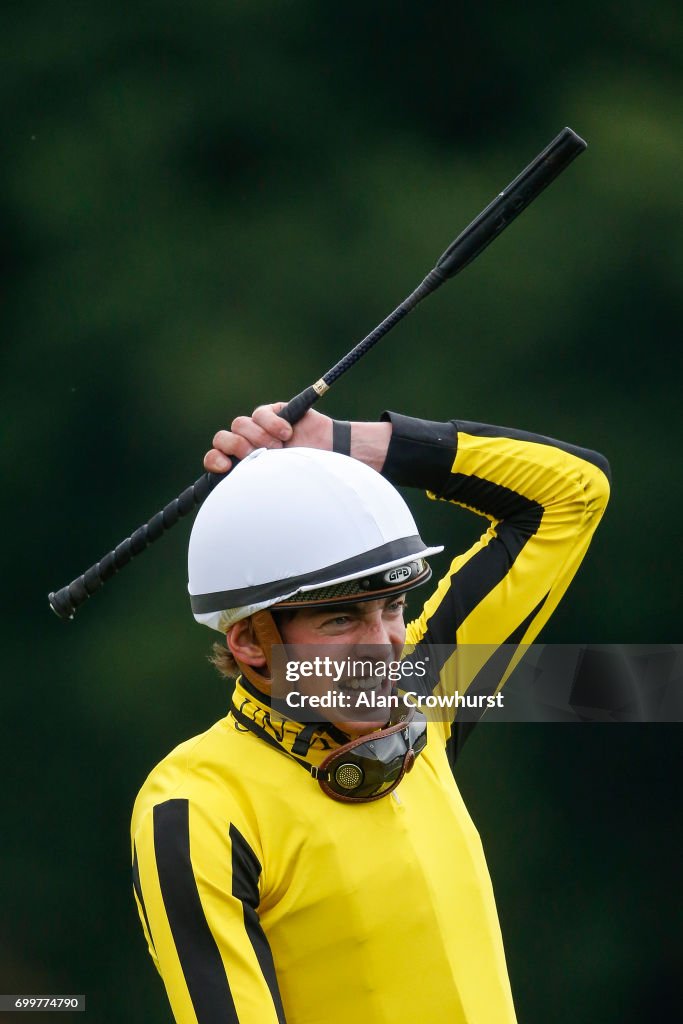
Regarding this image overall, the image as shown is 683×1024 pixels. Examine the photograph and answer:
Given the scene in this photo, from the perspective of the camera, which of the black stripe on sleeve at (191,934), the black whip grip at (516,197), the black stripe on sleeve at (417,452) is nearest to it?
the black stripe on sleeve at (191,934)

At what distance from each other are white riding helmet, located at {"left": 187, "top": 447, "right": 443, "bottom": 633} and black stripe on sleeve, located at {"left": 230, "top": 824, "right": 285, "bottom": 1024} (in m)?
0.33

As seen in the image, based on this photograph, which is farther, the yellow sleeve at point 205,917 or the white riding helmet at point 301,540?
the white riding helmet at point 301,540

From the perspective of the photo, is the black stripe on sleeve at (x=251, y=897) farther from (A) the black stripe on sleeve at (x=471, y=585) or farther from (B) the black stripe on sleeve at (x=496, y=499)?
(B) the black stripe on sleeve at (x=496, y=499)

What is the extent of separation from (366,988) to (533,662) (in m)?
1.72

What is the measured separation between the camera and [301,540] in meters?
1.78

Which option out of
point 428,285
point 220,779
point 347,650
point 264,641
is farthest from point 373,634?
point 428,285

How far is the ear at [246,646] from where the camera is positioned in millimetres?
1848

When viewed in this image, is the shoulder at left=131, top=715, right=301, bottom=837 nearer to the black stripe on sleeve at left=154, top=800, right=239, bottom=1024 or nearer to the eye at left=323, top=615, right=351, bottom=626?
the black stripe on sleeve at left=154, top=800, right=239, bottom=1024

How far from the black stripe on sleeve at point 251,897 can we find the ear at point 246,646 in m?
0.25

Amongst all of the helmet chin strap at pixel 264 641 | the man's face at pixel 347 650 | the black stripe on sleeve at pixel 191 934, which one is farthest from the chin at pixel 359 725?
the black stripe on sleeve at pixel 191 934

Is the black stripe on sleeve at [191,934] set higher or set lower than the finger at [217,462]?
lower

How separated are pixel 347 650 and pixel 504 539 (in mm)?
490

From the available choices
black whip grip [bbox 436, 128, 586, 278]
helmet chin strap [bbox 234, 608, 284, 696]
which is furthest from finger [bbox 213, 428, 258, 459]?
black whip grip [bbox 436, 128, 586, 278]

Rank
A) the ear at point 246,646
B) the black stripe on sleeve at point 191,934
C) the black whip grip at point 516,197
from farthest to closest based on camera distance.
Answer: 1. the black whip grip at point 516,197
2. the ear at point 246,646
3. the black stripe on sleeve at point 191,934
